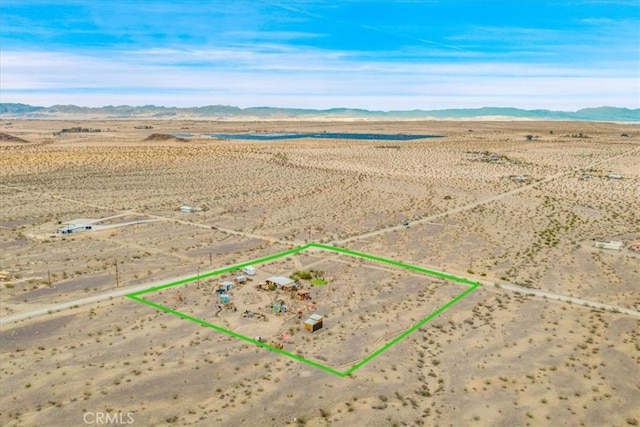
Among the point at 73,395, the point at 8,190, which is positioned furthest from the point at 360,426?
the point at 8,190

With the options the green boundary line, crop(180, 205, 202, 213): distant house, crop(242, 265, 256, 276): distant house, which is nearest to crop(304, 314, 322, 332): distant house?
the green boundary line

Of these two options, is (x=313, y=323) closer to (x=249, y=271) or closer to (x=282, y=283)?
(x=282, y=283)

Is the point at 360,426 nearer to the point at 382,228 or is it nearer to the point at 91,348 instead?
the point at 91,348

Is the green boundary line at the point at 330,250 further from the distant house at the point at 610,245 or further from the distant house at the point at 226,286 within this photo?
the distant house at the point at 610,245

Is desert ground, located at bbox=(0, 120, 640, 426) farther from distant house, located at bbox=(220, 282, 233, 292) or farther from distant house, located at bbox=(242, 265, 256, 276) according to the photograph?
distant house, located at bbox=(242, 265, 256, 276)

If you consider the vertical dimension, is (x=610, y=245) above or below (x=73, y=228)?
below

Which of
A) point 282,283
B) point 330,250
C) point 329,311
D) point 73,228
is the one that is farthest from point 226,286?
point 73,228

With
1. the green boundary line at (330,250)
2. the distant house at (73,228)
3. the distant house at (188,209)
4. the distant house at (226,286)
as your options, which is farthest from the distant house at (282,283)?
the distant house at (188,209)
